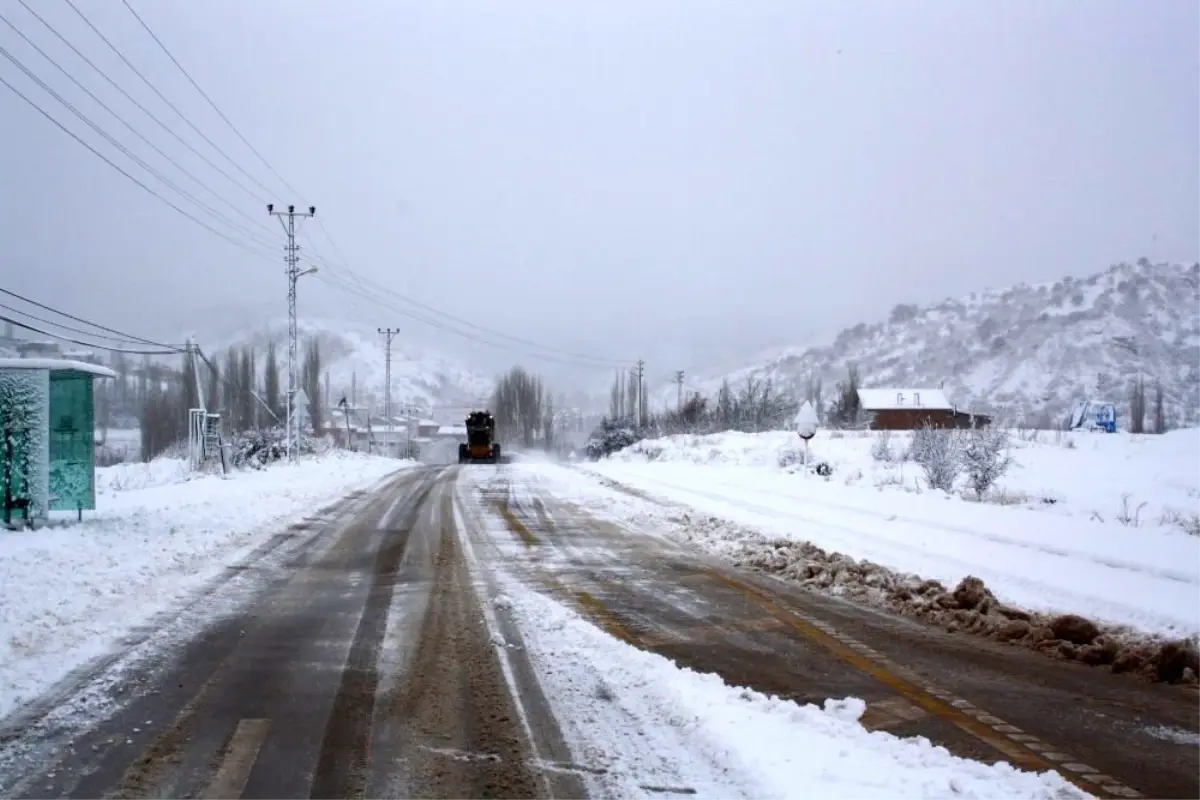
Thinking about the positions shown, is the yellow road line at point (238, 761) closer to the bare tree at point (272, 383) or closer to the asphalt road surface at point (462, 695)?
the asphalt road surface at point (462, 695)

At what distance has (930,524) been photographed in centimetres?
1545

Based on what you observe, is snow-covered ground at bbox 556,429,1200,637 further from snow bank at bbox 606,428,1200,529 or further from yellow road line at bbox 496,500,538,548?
yellow road line at bbox 496,500,538,548

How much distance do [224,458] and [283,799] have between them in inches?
1130

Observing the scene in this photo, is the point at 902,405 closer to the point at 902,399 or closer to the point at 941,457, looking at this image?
the point at 902,399

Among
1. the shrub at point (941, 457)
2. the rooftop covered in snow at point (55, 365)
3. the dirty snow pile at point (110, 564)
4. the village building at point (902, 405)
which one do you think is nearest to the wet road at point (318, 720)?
the dirty snow pile at point (110, 564)

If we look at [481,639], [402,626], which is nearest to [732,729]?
[481,639]

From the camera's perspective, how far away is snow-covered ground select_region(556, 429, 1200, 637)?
396 inches

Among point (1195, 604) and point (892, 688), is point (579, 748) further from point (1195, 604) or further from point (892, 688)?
point (1195, 604)

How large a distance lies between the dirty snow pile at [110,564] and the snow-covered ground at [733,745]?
3750 millimetres

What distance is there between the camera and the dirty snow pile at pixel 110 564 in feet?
23.8

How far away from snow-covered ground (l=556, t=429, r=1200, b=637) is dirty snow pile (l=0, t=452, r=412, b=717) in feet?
27.9

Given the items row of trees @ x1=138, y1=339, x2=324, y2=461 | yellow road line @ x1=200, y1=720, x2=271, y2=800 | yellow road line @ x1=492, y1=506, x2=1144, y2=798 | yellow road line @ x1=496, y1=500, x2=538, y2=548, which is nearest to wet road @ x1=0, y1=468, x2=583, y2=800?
yellow road line @ x1=200, y1=720, x2=271, y2=800

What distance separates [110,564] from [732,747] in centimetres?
869

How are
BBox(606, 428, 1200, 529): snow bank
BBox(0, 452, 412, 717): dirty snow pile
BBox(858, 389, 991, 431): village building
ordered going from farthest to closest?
BBox(858, 389, 991, 431): village building → BBox(606, 428, 1200, 529): snow bank → BBox(0, 452, 412, 717): dirty snow pile
